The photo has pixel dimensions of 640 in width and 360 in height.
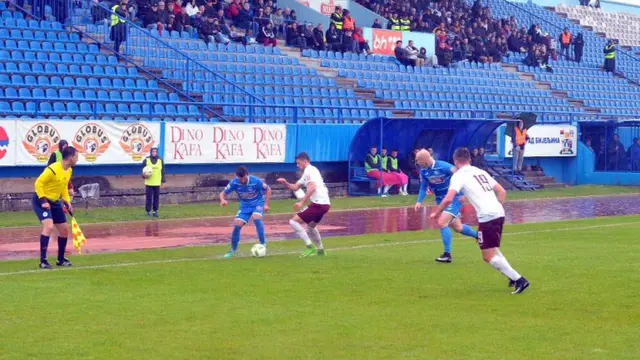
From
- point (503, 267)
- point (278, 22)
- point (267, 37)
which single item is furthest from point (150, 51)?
point (503, 267)

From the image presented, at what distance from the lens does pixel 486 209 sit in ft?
43.3

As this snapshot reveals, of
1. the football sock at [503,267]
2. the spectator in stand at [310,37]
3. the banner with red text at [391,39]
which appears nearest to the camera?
the football sock at [503,267]

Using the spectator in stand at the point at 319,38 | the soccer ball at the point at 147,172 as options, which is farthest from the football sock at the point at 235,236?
the spectator in stand at the point at 319,38

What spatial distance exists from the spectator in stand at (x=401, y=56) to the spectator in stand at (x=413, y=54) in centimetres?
10

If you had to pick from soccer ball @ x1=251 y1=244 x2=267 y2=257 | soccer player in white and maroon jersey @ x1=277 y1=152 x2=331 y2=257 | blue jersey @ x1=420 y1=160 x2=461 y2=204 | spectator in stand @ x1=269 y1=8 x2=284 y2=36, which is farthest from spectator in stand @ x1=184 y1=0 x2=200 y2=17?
blue jersey @ x1=420 y1=160 x2=461 y2=204

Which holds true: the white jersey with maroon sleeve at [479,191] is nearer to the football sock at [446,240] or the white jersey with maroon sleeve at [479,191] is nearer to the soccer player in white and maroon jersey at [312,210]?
the football sock at [446,240]

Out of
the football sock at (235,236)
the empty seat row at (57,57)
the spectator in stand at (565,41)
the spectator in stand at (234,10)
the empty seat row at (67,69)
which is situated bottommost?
the football sock at (235,236)

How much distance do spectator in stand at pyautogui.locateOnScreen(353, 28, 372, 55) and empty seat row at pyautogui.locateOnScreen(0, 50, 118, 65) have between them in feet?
43.9

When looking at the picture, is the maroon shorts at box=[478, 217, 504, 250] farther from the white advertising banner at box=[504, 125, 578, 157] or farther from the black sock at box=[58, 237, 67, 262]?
the white advertising banner at box=[504, 125, 578, 157]

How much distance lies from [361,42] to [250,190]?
85.7 feet

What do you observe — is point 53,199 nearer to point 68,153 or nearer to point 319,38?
point 68,153

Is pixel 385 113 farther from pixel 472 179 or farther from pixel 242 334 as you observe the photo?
pixel 242 334

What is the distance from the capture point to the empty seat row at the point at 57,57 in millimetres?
29234

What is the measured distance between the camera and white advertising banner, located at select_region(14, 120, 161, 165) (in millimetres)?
25688
